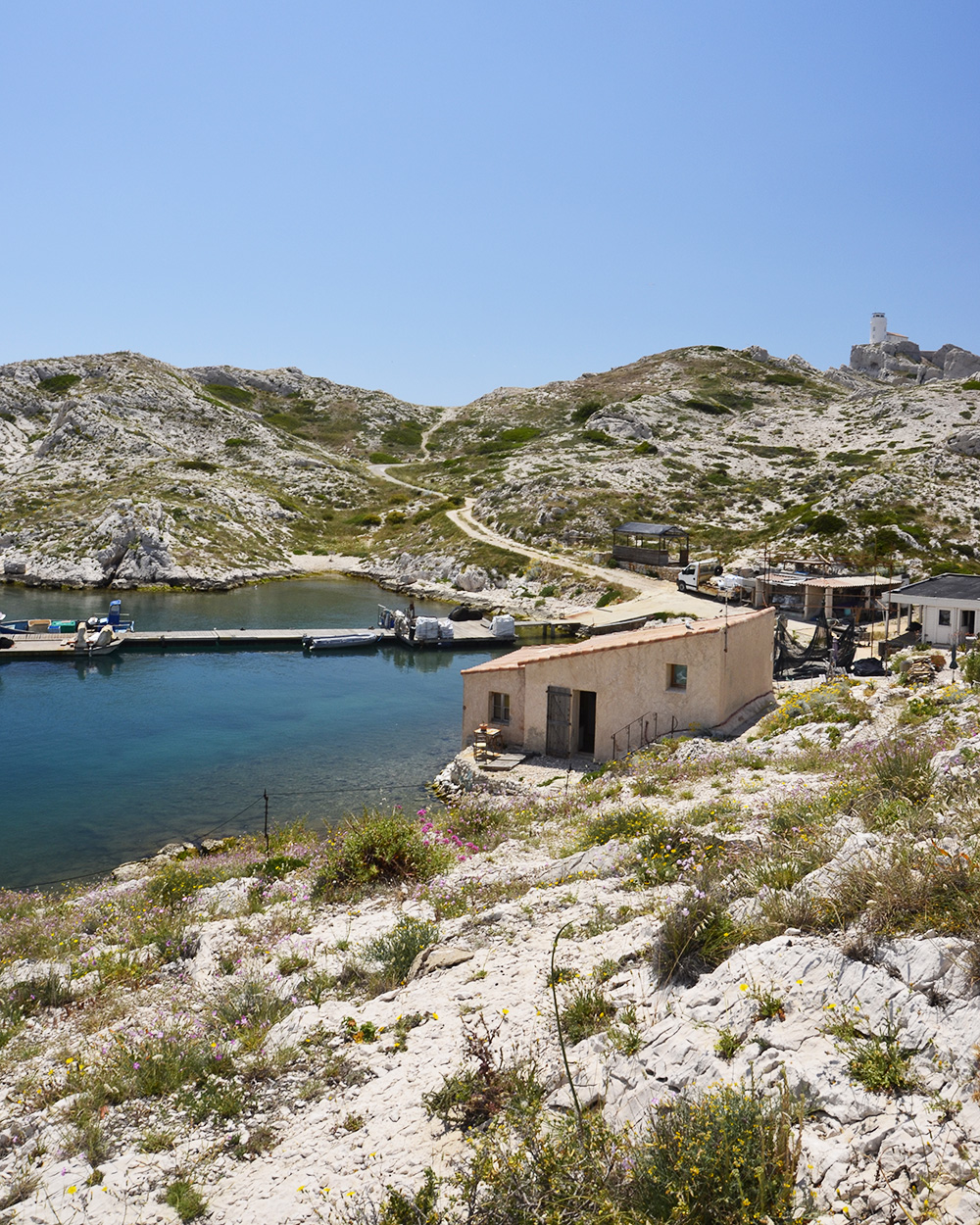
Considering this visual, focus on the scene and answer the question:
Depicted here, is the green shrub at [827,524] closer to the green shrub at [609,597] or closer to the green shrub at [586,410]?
the green shrub at [609,597]

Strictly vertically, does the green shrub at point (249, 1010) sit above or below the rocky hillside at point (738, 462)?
below

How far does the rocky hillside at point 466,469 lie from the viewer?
76.2 m

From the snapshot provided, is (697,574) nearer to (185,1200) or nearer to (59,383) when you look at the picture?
(185,1200)

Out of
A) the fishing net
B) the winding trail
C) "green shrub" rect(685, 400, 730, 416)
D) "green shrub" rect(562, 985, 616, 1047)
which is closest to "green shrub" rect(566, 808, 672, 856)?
"green shrub" rect(562, 985, 616, 1047)

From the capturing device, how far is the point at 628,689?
927 inches

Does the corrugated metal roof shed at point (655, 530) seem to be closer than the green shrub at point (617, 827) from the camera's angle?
No

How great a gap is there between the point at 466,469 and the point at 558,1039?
116 m

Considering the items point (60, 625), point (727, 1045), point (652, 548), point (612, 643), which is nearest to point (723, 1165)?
point (727, 1045)

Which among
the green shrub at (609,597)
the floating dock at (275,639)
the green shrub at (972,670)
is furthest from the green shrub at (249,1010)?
the green shrub at (609,597)

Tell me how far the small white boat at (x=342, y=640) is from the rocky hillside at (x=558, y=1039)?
39.1 meters

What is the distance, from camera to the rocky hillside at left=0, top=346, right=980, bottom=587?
3000 inches

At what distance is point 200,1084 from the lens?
7.20m

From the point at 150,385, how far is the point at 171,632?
9284cm

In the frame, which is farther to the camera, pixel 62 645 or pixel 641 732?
pixel 62 645
